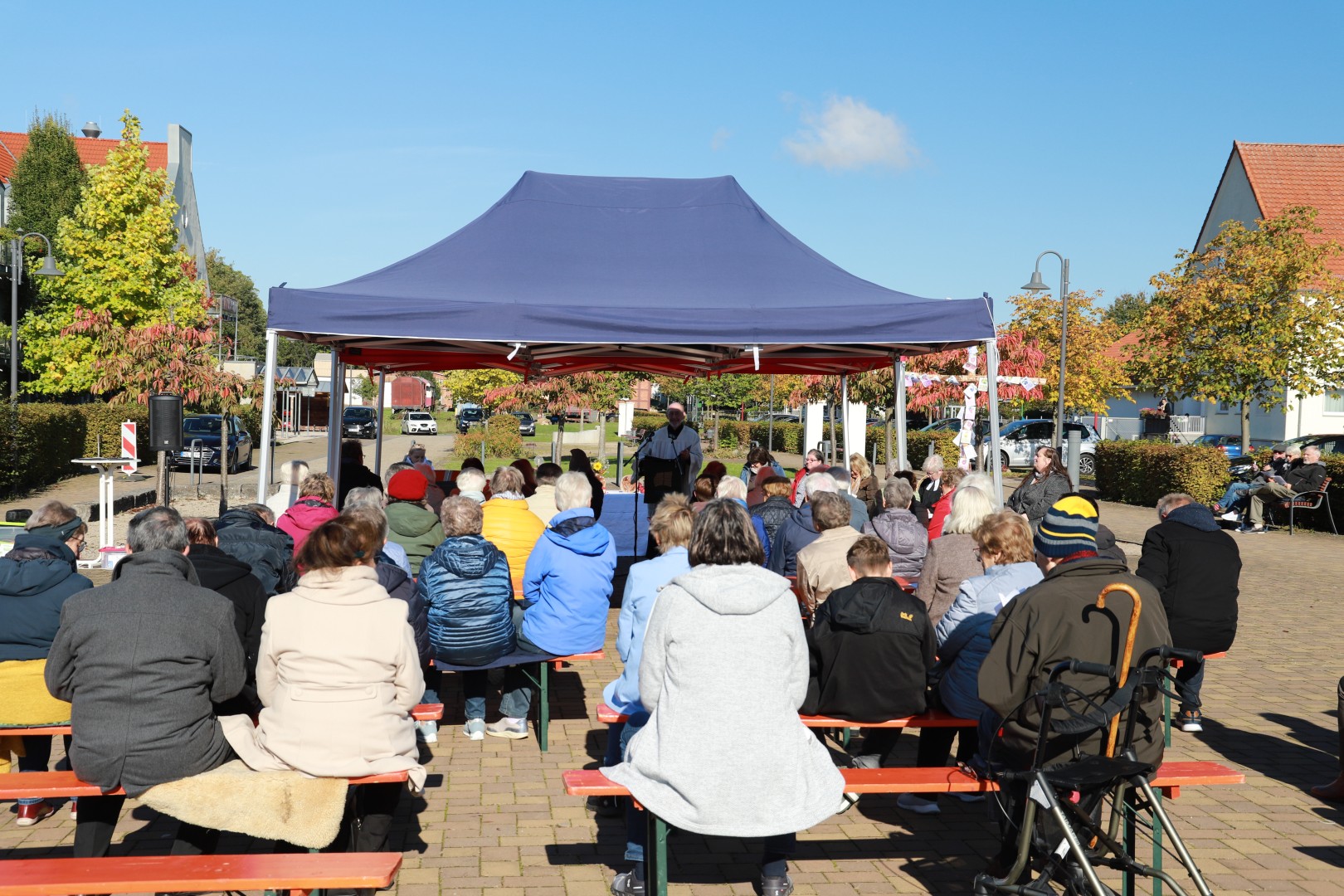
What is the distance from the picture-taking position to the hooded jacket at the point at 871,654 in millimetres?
5016

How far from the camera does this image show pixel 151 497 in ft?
65.3

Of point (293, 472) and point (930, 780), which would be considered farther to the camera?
point (293, 472)

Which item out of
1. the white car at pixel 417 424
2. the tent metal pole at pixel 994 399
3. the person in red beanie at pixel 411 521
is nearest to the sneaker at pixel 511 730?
the person in red beanie at pixel 411 521

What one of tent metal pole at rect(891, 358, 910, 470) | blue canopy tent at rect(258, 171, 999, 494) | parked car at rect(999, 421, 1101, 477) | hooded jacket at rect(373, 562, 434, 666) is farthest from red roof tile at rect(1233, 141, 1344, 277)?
hooded jacket at rect(373, 562, 434, 666)

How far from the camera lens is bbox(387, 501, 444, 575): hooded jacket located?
22.8 ft

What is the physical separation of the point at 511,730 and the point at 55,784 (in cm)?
274

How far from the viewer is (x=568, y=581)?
6242 millimetres

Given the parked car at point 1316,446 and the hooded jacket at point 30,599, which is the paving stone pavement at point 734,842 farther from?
the parked car at point 1316,446

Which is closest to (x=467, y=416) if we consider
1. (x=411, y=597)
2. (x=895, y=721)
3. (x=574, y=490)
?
(x=574, y=490)

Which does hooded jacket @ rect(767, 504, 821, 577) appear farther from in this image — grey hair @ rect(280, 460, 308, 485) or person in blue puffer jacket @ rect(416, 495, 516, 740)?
grey hair @ rect(280, 460, 308, 485)

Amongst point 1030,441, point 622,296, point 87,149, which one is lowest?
point 1030,441

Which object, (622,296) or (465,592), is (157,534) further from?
(622,296)

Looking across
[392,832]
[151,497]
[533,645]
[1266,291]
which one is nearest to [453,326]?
[533,645]

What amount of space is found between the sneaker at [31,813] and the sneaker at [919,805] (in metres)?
3.91
